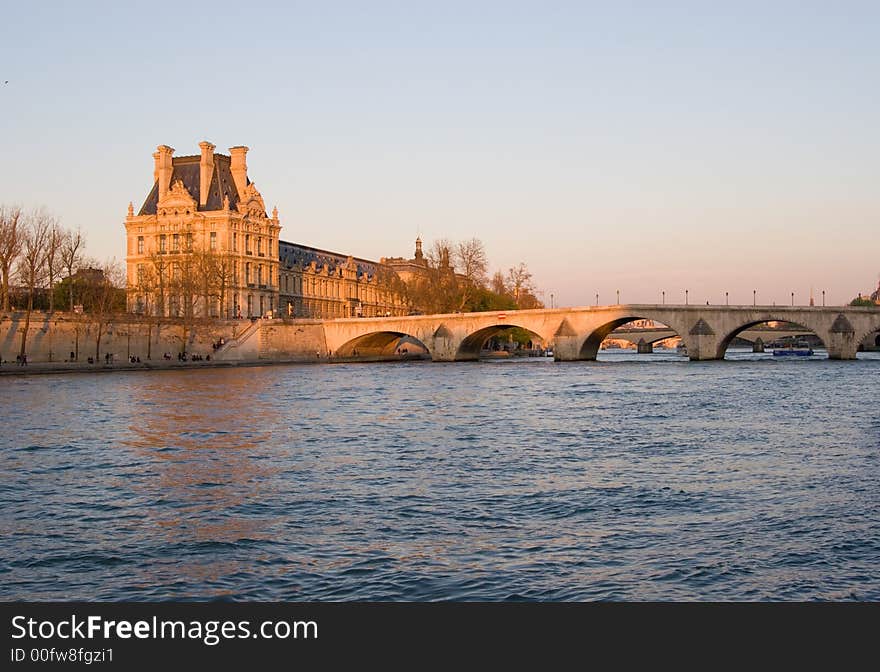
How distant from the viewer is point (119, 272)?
319 ft

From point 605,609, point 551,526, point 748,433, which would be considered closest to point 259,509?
point 551,526

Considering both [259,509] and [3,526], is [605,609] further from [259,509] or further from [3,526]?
[3,526]

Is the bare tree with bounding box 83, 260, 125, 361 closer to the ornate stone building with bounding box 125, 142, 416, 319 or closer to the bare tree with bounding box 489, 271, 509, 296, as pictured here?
the ornate stone building with bounding box 125, 142, 416, 319

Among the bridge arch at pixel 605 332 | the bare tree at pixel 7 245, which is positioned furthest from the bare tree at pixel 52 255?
the bridge arch at pixel 605 332

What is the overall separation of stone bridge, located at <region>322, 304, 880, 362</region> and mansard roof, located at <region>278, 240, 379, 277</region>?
25.4 metres

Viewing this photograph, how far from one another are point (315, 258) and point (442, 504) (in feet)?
393

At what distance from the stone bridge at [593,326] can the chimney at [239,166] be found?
20.7 metres

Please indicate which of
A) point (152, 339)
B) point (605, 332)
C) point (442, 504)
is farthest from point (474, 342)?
point (442, 504)

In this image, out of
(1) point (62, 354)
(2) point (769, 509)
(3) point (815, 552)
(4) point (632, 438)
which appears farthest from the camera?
(1) point (62, 354)

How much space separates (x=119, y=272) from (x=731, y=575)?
9259 cm

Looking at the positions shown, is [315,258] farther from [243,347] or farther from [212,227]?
[243,347]

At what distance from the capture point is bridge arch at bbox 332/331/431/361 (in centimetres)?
9923

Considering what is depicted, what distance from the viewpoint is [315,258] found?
440 ft

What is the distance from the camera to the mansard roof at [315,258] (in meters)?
123
